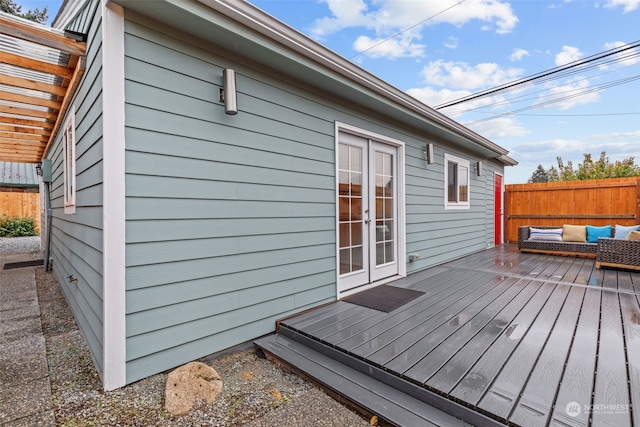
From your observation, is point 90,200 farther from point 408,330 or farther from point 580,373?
point 580,373

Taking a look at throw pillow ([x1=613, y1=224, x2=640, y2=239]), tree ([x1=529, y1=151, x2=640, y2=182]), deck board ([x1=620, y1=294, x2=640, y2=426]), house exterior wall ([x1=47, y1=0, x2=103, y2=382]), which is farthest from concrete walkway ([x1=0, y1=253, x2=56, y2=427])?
tree ([x1=529, y1=151, x2=640, y2=182])

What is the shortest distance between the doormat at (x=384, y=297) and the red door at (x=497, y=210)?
19.1 ft

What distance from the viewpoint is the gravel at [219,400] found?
1616mm

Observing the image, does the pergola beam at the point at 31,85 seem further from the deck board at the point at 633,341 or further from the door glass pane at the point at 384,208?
the deck board at the point at 633,341

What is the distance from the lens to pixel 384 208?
413 cm

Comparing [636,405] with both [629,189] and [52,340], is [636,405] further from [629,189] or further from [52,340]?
[629,189]

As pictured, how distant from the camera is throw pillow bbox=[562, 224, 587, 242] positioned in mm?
5879

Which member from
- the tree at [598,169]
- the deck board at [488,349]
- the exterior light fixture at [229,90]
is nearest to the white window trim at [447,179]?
the deck board at [488,349]

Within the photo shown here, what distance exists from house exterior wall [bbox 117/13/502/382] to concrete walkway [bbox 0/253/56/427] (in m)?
0.46

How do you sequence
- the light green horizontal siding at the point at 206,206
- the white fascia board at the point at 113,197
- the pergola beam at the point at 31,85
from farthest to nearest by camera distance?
1. the pergola beam at the point at 31,85
2. the light green horizontal siding at the point at 206,206
3. the white fascia board at the point at 113,197

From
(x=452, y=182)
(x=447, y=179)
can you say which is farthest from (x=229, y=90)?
(x=452, y=182)

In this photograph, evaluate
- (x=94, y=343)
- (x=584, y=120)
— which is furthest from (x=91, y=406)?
(x=584, y=120)

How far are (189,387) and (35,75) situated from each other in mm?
3294

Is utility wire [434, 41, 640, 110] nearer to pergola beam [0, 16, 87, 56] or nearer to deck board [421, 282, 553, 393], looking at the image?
deck board [421, 282, 553, 393]
